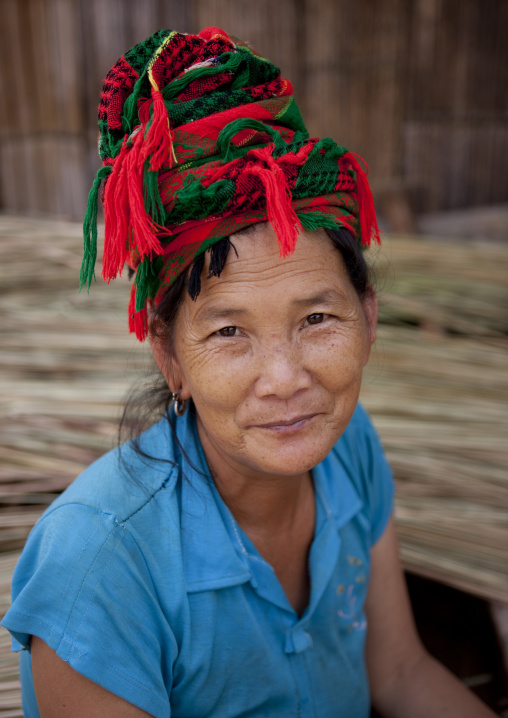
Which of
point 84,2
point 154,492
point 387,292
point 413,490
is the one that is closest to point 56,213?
point 84,2

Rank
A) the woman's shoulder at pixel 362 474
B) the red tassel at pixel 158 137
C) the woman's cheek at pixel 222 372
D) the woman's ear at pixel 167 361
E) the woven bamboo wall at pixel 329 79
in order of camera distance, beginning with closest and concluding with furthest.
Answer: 1. the red tassel at pixel 158 137
2. the woman's cheek at pixel 222 372
3. the woman's ear at pixel 167 361
4. the woman's shoulder at pixel 362 474
5. the woven bamboo wall at pixel 329 79

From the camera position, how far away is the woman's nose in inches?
38.1

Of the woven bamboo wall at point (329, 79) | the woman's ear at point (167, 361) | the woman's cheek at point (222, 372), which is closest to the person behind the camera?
the woman's cheek at point (222, 372)

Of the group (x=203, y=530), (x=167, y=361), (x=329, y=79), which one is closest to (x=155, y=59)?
(x=167, y=361)

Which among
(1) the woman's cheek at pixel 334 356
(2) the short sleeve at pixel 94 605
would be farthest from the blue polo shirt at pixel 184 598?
(1) the woman's cheek at pixel 334 356

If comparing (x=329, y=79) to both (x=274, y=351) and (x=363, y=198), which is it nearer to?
(x=363, y=198)

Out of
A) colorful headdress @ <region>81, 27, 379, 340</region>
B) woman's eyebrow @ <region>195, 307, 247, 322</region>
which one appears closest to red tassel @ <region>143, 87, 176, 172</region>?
colorful headdress @ <region>81, 27, 379, 340</region>

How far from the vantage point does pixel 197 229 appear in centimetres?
98

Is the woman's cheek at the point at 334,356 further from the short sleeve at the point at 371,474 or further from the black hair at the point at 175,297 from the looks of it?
the short sleeve at the point at 371,474

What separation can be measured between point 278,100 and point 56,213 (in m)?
3.46

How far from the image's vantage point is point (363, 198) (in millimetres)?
1110

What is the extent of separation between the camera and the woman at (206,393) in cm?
94

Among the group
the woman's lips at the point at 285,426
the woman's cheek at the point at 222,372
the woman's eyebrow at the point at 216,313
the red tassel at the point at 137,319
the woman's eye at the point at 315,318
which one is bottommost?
the woman's lips at the point at 285,426

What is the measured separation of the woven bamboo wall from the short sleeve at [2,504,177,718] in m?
3.30
